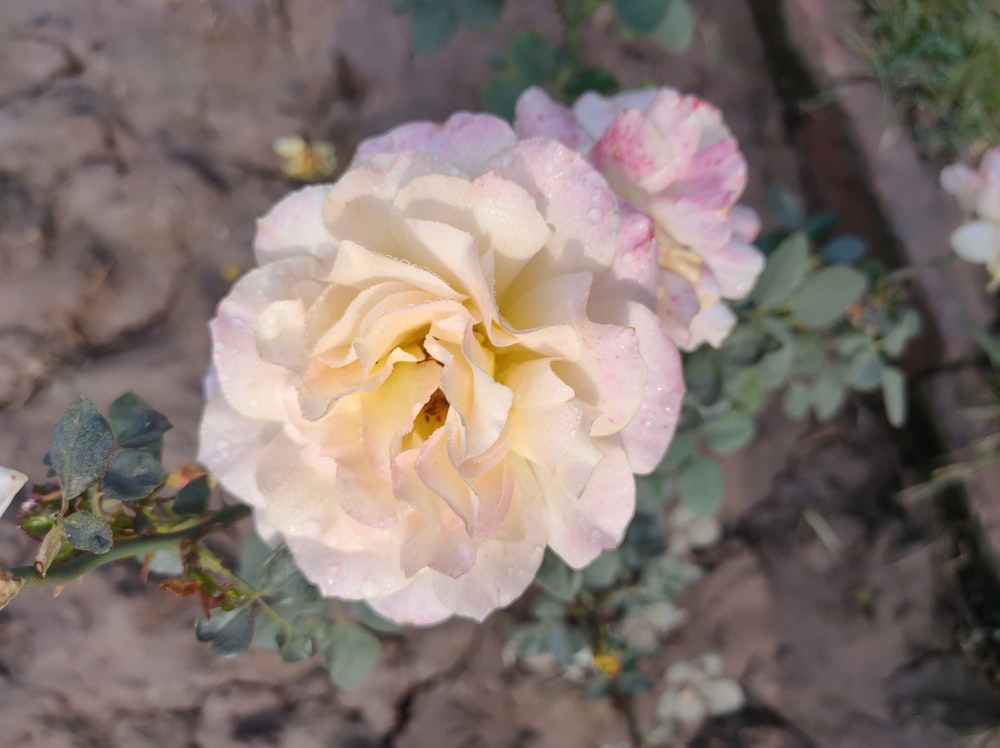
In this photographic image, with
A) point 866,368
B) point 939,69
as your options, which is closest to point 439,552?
point 866,368

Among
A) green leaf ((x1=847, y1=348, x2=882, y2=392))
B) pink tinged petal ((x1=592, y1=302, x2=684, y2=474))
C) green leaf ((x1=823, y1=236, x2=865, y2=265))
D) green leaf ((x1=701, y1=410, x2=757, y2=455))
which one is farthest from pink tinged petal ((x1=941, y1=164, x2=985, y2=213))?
pink tinged petal ((x1=592, y1=302, x2=684, y2=474))

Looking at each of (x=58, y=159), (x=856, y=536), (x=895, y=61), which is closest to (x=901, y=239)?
(x=895, y=61)

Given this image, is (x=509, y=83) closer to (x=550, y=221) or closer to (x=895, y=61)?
(x=550, y=221)

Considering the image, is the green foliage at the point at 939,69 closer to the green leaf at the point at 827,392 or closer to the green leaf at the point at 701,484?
the green leaf at the point at 827,392

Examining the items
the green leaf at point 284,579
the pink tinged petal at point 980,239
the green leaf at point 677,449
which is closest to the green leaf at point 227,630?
the green leaf at point 284,579

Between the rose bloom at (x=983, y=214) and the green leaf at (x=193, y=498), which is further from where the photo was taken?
the rose bloom at (x=983, y=214)

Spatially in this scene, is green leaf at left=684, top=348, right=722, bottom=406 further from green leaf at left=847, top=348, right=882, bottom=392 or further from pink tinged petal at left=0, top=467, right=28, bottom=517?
pink tinged petal at left=0, top=467, right=28, bottom=517
